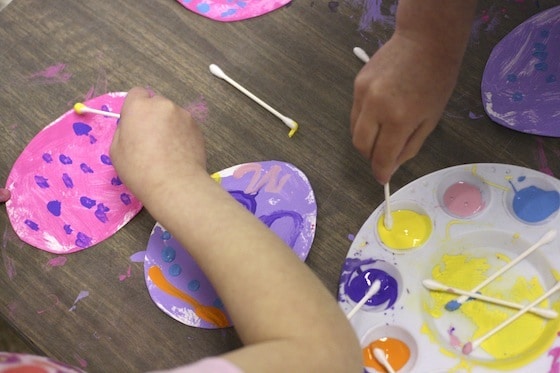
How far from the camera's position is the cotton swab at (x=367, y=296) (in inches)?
26.2

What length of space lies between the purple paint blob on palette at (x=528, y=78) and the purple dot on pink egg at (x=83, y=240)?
470 millimetres

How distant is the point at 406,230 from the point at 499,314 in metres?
0.13

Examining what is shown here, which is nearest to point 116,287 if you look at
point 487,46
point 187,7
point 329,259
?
point 329,259

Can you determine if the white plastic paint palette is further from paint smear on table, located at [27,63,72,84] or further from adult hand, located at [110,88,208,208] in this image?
paint smear on table, located at [27,63,72,84]

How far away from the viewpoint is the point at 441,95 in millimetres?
621

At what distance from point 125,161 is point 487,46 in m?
0.43

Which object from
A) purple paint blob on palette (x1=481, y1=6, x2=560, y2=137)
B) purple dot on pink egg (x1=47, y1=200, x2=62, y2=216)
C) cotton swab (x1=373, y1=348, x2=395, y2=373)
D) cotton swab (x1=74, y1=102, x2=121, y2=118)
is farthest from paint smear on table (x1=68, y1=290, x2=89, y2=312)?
purple paint blob on palette (x1=481, y1=6, x2=560, y2=137)

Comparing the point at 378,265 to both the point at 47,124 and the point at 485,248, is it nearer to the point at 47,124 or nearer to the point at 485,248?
the point at 485,248

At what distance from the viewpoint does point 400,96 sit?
600mm

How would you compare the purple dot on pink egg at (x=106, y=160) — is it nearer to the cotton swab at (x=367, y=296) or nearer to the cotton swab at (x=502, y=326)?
the cotton swab at (x=367, y=296)

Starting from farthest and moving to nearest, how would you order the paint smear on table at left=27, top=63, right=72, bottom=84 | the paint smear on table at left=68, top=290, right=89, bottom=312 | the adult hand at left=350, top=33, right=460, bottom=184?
the paint smear on table at left=27, top=63, right=72, bottom=84 → the paint smear on table at left=68, top=290, right=89, bottom=312 → the adult hand at left=350, top=33, right=460, bottom=184

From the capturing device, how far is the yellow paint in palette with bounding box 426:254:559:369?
64 centimetres

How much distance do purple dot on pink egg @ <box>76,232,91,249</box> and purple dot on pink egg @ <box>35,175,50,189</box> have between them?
80 mm

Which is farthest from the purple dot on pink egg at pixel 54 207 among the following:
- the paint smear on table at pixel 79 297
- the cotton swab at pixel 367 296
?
the cotton swab at pixel 367 296
